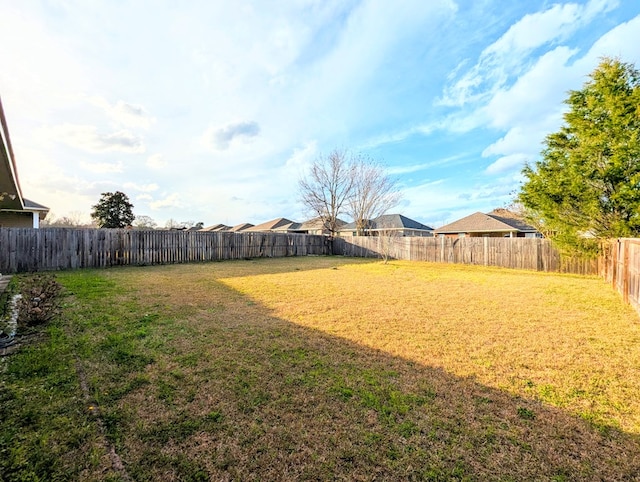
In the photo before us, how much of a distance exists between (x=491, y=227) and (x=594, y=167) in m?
15.4

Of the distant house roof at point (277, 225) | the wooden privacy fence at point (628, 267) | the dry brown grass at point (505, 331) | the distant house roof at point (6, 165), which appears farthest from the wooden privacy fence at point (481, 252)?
the distant house roof at point (277, 225)

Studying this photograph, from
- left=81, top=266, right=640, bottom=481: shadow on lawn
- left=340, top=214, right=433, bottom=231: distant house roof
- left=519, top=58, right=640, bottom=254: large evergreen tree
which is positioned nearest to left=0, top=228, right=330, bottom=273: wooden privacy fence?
left=81, top=266, right=640, bottom=481: shadow on lawn

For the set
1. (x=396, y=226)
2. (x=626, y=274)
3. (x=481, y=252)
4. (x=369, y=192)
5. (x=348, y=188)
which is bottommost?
(x=626, y=274)

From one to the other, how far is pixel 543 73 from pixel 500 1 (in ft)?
14.0

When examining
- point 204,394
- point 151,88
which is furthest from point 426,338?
point 151,88

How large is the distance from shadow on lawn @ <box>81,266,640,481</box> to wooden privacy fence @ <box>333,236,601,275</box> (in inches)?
458

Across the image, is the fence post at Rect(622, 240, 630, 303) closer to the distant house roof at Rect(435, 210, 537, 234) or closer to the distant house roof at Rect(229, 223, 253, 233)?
the distant house roof at Rect(435, 210, 537, 234)

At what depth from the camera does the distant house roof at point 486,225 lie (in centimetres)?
2234

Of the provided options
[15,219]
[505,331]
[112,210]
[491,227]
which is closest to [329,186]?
[491,227]

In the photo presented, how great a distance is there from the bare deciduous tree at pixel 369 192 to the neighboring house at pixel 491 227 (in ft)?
19.0

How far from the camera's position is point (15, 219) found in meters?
14.5

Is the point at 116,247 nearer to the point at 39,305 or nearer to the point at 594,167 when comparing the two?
the point at 39,305

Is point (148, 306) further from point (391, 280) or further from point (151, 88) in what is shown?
point (151, 88)

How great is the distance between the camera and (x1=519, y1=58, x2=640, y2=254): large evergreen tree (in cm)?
800
